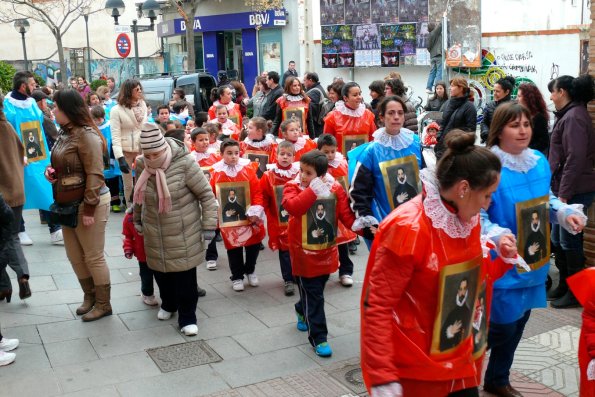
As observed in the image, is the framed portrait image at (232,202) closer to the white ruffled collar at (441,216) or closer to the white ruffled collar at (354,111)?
the white ruffled collar at (354,111)

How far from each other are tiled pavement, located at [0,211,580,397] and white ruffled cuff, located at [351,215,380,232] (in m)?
1.05

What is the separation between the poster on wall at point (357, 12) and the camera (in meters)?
24.6

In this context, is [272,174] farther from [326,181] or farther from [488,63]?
[488,63]

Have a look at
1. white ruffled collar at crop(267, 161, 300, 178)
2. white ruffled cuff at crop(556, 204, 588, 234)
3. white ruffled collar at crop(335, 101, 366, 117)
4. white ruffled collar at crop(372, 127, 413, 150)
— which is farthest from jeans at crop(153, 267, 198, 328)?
white ruffled collar at crop(335, 101, 366, 117)

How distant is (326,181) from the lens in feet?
18.5

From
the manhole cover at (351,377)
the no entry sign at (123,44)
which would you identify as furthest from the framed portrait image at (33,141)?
the no entry sign at (123,44)

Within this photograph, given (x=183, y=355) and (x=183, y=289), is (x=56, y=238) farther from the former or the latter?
(x=183, y=355)

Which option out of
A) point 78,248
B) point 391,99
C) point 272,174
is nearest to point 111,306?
point 78,248

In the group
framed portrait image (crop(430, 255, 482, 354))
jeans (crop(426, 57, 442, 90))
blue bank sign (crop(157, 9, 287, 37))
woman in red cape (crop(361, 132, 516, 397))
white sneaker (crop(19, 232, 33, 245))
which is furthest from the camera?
blue bank sign (crop(157, 9, 287, 37))

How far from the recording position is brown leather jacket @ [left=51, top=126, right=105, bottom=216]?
5.93m

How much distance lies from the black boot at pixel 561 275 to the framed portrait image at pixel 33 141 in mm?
5787

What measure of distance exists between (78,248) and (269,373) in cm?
218

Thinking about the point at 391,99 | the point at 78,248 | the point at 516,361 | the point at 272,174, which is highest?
the point at 391,99

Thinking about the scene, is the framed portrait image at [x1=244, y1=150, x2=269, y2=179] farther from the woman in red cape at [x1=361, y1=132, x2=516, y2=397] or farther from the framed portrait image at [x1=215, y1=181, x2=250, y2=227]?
the woman in red cape at [x1=361, y1=132, x2=516, y2=397]
